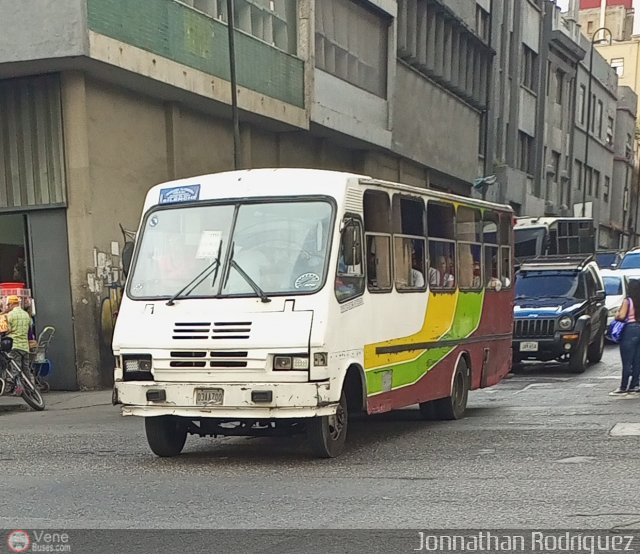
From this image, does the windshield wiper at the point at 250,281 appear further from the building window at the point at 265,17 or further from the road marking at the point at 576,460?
the building window at the point at 265,17

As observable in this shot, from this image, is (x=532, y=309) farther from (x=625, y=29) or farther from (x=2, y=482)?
(x=625, y=29)

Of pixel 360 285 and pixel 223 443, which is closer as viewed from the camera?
pixel 360 285

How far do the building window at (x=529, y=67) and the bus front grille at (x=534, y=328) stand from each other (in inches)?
1269

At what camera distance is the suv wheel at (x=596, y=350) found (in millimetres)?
19805

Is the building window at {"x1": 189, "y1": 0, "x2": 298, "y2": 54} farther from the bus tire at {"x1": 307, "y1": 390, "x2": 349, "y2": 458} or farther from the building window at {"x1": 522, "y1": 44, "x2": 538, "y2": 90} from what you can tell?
the building window at {"x1": 522, "y1": 44, "x2": 538, "y2": 90}

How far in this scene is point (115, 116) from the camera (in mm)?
18594

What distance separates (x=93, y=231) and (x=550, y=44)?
38.7 metres

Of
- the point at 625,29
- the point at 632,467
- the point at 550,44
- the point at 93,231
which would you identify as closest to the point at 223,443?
the point at 632,467

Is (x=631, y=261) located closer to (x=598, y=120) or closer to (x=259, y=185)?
(x=259, y=185)

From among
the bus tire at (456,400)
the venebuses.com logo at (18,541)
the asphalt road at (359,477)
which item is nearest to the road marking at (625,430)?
the asphalt road at (359,477)

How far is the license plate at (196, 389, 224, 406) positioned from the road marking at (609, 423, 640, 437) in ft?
14.3

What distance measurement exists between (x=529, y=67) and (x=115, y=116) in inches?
1368

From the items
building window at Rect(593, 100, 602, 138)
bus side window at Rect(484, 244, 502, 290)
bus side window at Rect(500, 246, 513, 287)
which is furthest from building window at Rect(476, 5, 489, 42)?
bus side window at Rect(484, 244, 502, 290)

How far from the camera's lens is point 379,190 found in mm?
10203
